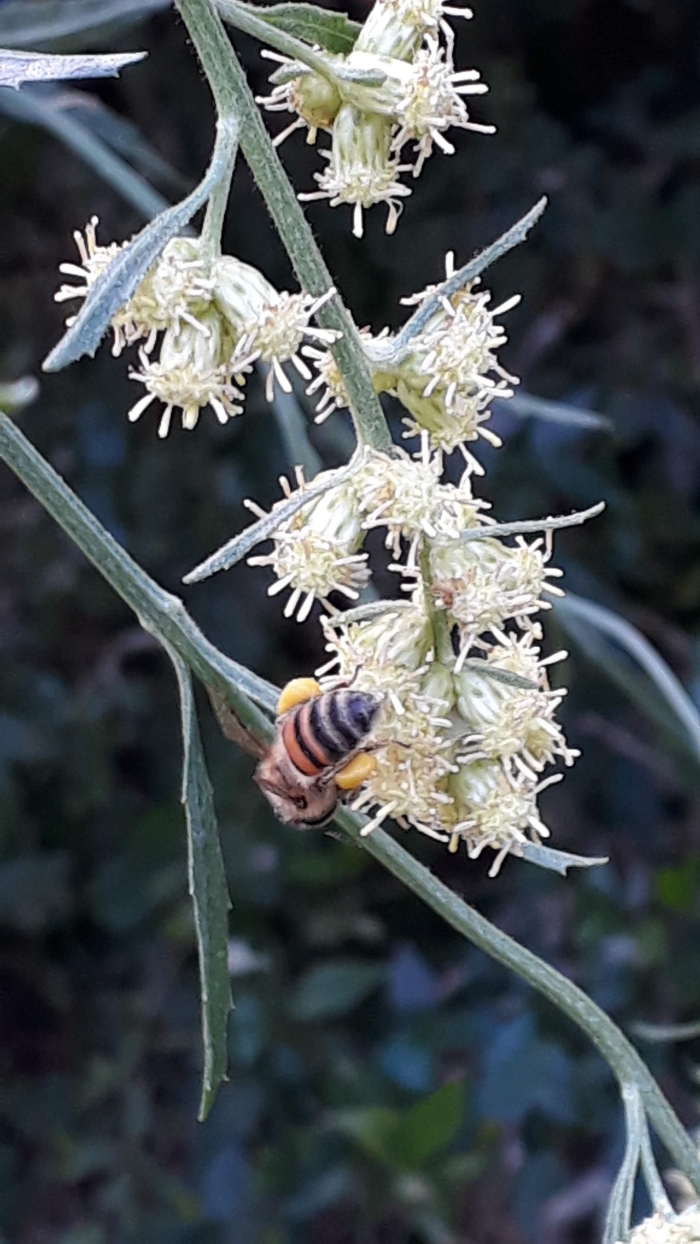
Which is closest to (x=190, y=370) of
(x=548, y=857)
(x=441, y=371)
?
(x=441, y=371)

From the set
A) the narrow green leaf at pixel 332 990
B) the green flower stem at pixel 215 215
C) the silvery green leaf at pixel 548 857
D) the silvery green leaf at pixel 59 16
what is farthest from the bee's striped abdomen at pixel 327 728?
the narrow green leaf at pixel 332 990

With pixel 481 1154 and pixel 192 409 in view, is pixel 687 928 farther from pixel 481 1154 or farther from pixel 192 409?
pixel 192 409

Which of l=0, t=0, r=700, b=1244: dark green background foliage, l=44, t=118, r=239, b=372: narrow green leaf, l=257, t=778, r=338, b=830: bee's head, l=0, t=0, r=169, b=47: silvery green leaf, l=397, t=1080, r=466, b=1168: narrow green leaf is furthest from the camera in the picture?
l=0, t=0, r=700, b=1244: dark green background foliage

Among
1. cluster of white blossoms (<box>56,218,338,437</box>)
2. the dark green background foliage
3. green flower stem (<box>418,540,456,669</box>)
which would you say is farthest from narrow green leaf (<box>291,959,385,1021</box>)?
cluster of white blossoms (<box>56,218,338,437</box>)

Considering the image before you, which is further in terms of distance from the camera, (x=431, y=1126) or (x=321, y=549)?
(x=431, y=1126)

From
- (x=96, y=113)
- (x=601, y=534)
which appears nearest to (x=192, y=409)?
(x=96, y=113)

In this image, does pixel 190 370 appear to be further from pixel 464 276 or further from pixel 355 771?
pixel 355 771

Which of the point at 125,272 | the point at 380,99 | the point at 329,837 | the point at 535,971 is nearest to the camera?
the point at 125,272

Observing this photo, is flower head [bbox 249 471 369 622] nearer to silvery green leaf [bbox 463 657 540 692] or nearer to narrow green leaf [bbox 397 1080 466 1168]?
silvery green leaf [bbox 463 657 540 692]
